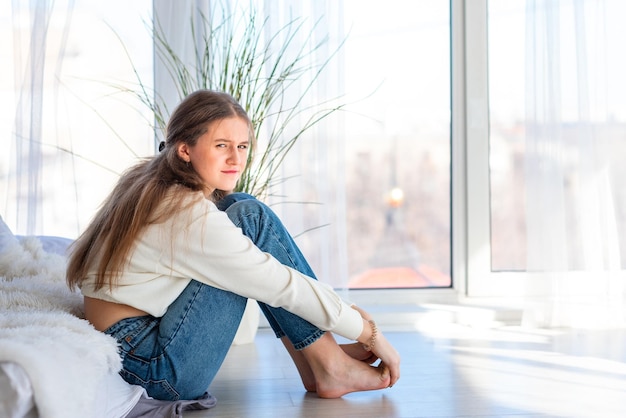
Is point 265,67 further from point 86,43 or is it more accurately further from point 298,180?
point 86,43

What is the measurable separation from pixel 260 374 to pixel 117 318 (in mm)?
739

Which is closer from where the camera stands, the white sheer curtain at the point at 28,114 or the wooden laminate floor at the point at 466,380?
the wooden laminate floor at the point at 466,380

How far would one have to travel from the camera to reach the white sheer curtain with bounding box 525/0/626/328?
312 centimetres

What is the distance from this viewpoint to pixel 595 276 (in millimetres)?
3125

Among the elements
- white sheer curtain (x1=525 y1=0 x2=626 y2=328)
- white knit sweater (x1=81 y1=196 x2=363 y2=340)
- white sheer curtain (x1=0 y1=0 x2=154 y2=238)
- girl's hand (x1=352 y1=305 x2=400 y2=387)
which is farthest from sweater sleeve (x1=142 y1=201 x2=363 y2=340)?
white sheer curtain (x1=525 y1=0 x2=626 y2=328)

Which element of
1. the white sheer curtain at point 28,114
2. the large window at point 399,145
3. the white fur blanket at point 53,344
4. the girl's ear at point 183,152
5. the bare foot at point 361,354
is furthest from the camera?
the large window at point 399,145

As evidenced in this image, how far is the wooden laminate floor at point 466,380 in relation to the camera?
6.54 feet

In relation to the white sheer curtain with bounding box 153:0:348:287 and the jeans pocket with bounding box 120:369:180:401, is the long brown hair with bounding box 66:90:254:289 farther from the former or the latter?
the white sheer curtain with bounding box 153:0:348:287

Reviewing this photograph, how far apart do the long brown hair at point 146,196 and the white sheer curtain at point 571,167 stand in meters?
1.56

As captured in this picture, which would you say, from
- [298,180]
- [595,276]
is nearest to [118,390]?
[298,180]

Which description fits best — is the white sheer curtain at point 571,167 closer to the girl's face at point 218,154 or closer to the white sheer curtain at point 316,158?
the white sheer curtain at point 316,158

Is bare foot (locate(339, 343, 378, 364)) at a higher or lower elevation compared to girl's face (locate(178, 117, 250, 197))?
lower

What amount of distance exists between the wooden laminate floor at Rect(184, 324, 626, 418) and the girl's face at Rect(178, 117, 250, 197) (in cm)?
60

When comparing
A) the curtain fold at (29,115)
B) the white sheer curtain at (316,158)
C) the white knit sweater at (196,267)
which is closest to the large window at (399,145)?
the white sheer curtain at (316,158)
